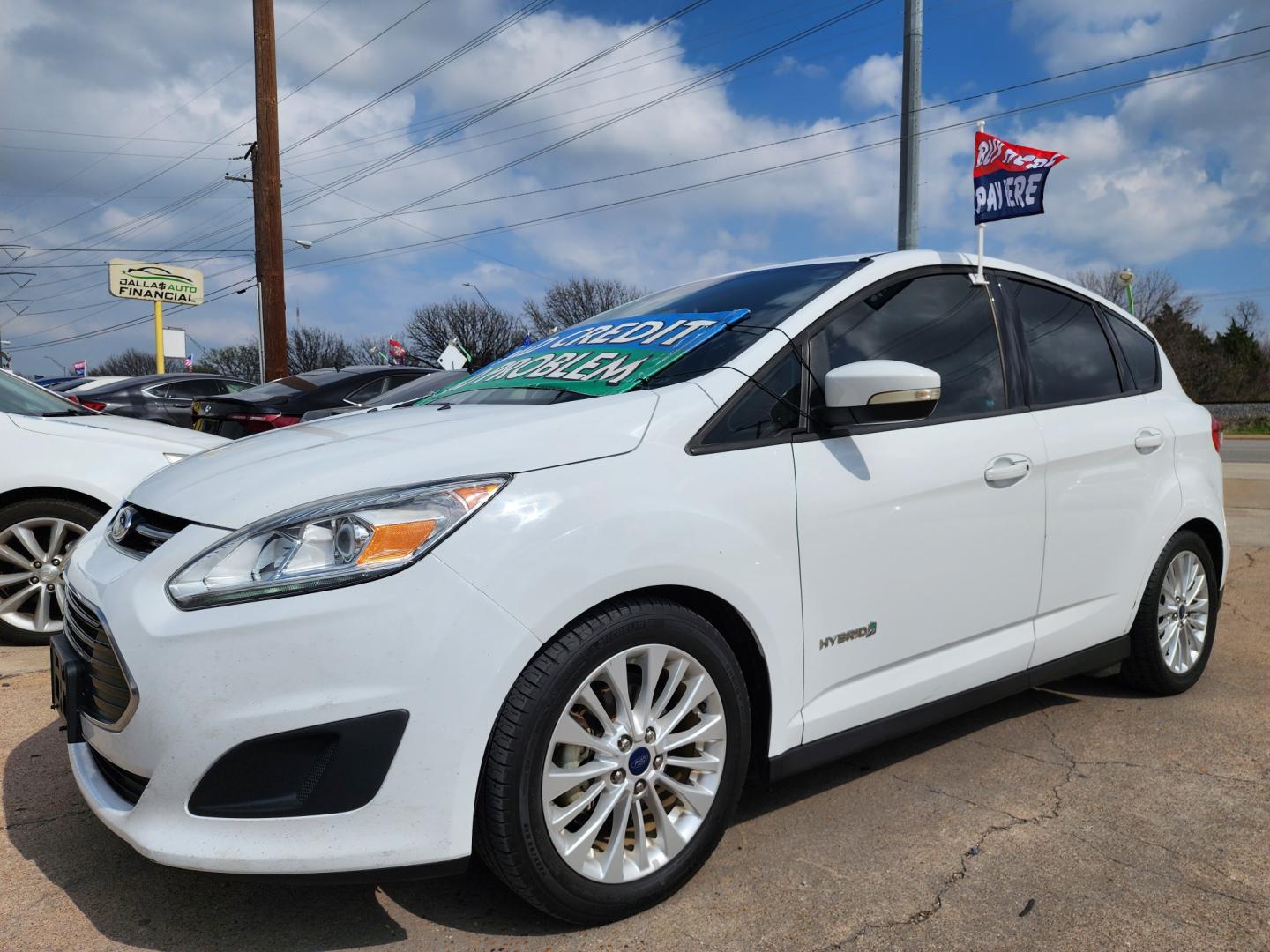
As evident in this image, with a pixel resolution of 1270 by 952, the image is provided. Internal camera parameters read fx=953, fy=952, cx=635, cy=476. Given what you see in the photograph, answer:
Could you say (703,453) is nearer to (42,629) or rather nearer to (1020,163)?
(42,629)

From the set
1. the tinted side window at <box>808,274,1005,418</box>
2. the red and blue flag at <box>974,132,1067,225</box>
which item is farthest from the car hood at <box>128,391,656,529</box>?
the red and blue flag at <box>974,132,1067,225</box>

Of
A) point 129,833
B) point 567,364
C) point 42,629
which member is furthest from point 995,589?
point 42,629

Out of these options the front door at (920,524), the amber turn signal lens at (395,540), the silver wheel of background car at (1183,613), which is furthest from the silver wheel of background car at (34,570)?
the silver wheel of background car at (1183,613)

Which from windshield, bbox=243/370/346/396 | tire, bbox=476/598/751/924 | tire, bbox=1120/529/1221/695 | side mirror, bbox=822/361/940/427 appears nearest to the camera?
tire, bbox=476/598/751/924

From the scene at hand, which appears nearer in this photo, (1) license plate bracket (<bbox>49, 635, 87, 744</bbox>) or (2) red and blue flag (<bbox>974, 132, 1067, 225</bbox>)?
(1) license plate bracket (<bbox>49, 635, 87, 744</bbox>)

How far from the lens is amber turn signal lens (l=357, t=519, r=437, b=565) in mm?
1937

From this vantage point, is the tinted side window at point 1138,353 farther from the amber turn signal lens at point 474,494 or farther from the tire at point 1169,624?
the amber turn signal lens at point 474,494

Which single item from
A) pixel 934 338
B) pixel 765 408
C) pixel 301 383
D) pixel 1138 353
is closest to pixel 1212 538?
pixel 1138 353

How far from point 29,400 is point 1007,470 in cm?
469

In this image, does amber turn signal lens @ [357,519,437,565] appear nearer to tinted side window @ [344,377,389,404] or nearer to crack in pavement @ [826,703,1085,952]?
crack in pavement @ [826,703,1085,952]

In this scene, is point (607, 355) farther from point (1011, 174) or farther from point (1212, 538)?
point (1011, 174)

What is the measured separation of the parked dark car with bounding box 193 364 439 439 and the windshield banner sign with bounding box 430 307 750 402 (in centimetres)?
437

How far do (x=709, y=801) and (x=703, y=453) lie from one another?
0.85m

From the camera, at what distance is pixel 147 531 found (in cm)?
229
